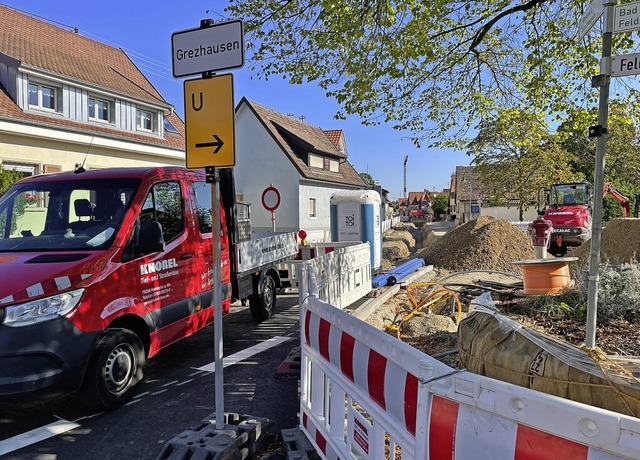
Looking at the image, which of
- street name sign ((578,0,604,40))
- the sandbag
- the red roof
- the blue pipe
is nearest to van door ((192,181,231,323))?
the blue pipe

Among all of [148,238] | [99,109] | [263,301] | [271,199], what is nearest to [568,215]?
[271,199]

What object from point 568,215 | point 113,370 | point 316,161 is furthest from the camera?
point 316,161

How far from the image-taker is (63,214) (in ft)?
15.5

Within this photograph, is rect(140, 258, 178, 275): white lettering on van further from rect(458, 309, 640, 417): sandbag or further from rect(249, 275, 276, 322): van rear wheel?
rect(458, 309, 640, 417): sandbag

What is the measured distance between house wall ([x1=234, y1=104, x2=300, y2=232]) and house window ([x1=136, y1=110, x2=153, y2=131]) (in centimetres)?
623

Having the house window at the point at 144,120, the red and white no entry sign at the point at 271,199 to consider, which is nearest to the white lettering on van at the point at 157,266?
the red and white no entry sign at the point at 271,199

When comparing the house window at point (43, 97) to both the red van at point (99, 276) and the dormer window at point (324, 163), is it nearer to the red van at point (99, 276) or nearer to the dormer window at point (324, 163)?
the red van at point (99, 276)

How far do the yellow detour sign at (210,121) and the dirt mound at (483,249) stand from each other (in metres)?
10.2

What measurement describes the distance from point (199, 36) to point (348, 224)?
8.50 metres

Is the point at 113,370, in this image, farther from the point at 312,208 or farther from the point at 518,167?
the point at 518,167

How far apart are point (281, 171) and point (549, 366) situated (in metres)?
26.8

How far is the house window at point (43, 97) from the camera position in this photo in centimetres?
1739

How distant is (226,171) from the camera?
6586 mm

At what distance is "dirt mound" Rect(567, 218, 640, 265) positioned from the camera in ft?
24.9
